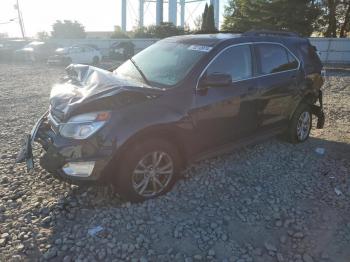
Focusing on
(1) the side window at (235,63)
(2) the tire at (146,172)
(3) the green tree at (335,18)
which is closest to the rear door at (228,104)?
(1) the side window at (235,63)

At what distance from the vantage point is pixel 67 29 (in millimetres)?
46219

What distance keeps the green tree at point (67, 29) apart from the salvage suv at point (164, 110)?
4391cm

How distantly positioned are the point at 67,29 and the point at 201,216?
4634 centimetres

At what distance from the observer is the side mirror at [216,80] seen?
4.34 m

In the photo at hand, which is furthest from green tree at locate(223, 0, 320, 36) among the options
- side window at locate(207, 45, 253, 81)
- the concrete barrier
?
side window at locate(207, 45, 253, 81)

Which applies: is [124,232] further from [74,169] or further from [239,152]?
[239,152]

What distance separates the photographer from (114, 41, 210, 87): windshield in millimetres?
4531

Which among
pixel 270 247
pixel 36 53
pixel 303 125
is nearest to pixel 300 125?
pixel 303 125

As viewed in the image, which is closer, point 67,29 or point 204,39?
point 204,39

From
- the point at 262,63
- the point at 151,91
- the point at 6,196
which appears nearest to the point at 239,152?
the point at 262,63

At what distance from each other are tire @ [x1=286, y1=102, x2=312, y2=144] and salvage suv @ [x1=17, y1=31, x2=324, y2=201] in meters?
0.29

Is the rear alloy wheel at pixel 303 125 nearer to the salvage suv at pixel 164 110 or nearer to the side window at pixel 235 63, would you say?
the salvage suv at pixel 164 110

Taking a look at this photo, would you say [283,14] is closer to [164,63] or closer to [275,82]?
[275,82]

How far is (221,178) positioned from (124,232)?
1.65 metres
